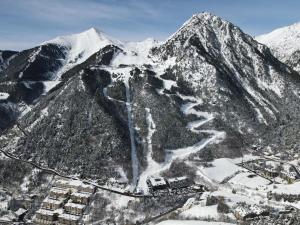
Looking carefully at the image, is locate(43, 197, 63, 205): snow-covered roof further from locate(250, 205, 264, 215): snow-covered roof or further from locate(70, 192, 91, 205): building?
locate(250, 205, 264, 215): snow-covered roof

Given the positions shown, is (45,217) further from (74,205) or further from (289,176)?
(289,176)

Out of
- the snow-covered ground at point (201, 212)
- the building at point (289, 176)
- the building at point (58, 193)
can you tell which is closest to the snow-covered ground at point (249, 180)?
the building at point (289, 176)

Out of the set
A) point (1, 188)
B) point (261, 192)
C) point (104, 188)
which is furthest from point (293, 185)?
point (1, 188)

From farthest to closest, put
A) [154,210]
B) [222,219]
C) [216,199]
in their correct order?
[154,210] < [216,199] < [222,219]

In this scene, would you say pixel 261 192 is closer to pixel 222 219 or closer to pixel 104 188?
pixel 222 219

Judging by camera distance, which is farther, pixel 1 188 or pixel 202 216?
pixel 1 188

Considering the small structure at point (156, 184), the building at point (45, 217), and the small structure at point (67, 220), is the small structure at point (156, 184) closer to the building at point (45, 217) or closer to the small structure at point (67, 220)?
the small structure at point (67, 220)

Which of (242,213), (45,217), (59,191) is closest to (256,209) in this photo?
(242,213)
